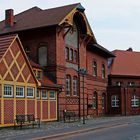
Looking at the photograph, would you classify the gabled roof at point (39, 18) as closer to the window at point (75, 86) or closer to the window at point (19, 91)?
the window at point (75, 86)

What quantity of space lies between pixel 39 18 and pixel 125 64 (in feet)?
88.5

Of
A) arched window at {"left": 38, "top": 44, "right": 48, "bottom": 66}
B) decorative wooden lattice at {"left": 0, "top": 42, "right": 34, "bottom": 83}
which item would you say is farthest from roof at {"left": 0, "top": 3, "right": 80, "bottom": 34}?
decorative wooden lattice at {"left": 0, "top": 42, "right": 34, "bottom": 83}

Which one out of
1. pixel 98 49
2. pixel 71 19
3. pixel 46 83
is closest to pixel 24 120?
pixel 46 83

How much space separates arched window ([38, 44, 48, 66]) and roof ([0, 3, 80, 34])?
6.69 feet

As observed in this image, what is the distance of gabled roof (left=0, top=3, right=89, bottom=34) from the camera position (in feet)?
120

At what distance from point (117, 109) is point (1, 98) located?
2788 cm

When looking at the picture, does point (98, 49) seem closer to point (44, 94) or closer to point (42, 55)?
point (42, 55)

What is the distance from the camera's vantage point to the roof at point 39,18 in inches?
1447

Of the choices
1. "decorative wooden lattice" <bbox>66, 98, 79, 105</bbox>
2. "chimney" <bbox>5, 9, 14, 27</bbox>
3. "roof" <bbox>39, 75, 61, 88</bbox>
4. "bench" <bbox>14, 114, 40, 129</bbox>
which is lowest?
"bench" <bbox>14, 114, 40, 129</bbox>

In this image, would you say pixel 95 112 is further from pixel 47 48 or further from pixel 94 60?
pixel 47 48

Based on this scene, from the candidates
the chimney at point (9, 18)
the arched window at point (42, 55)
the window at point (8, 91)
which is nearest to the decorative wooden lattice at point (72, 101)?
the arched window at point (42, 55)

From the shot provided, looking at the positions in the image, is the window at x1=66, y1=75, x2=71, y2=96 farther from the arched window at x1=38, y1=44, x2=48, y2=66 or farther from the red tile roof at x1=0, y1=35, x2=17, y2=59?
the red tile roof at x1=0, y1=35, x2=17, y2=59

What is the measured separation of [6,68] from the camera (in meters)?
27.5

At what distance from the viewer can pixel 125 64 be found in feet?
208
